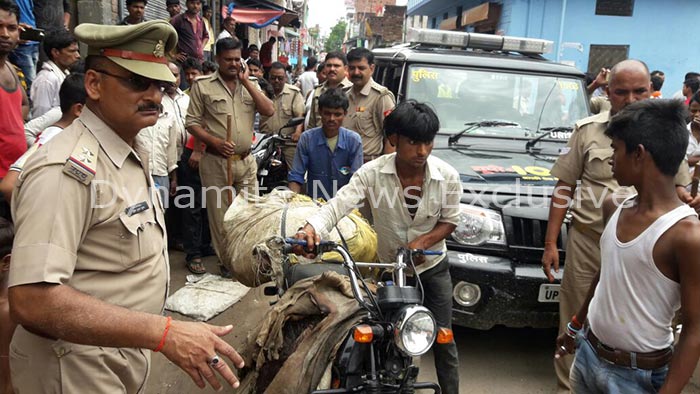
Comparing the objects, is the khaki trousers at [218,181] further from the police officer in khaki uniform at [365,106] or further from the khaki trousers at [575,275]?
the khaki trousers at [575,275]

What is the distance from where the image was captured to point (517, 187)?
362 cm

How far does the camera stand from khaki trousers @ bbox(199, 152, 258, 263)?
193 inches

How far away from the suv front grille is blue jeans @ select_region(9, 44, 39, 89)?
15.8ft

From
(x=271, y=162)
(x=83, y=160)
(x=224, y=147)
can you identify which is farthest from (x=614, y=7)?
(x=83, y=160)

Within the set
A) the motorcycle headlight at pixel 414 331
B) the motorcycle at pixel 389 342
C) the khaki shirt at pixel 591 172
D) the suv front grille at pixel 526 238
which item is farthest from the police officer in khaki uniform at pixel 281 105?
the motorcycle headlight at pixel 414 331

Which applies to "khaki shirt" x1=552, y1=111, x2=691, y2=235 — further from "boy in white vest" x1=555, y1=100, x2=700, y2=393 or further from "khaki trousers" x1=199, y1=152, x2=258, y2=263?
"khaki trousers" x1=199, y1=152, x2=258, y2=263

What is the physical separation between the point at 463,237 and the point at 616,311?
1.45m

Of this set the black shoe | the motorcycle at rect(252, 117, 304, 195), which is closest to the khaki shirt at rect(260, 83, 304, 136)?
the motorcycle at rect(252, 117, 304, 195)

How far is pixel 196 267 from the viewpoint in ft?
16.8

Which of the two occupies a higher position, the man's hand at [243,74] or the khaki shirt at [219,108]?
the man's hand at [243,74]

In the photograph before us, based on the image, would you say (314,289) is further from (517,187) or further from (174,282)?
(174,282)

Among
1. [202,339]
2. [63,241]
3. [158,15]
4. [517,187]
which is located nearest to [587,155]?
[517,187]

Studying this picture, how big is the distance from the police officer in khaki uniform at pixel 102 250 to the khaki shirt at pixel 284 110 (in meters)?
5.41

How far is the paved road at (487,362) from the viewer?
339cm
